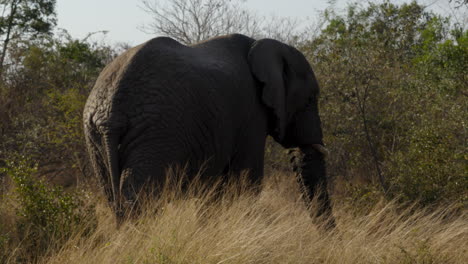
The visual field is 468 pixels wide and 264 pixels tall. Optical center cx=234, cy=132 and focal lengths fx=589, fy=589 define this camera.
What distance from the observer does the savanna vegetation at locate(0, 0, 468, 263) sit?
14.5ft

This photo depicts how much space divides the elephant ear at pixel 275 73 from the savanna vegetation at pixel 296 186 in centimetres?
88

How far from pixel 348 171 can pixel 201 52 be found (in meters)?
4.83

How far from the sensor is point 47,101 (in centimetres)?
1025

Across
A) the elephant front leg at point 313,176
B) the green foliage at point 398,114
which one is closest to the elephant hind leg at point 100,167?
the elephant front leg at point 313,176

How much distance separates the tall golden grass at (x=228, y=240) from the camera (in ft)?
13.5

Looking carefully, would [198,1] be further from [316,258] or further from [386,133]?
[316,258]

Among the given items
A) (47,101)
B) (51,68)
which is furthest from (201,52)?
(51,68)

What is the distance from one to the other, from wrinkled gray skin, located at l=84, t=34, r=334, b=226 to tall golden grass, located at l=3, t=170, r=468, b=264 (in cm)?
23

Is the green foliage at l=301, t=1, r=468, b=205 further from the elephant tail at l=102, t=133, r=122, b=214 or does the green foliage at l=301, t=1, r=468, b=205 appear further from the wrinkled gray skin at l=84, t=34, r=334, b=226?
the elephant tail at l=102, t=133, r=122, b=214

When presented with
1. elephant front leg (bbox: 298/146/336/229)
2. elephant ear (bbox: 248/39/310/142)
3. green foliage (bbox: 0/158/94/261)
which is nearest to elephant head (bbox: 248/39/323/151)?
elephant ear (bbox: 248/39/310/142)

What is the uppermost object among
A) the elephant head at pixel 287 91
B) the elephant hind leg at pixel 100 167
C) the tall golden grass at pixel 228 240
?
the elephant head at pixel 287 91

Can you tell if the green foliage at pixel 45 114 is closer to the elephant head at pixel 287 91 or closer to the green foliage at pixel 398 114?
the elephant head at pixel 287 91

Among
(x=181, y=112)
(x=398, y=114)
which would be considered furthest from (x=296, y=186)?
(x=181, y=112)

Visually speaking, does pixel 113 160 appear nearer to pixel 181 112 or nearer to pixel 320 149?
pixel 181 112
